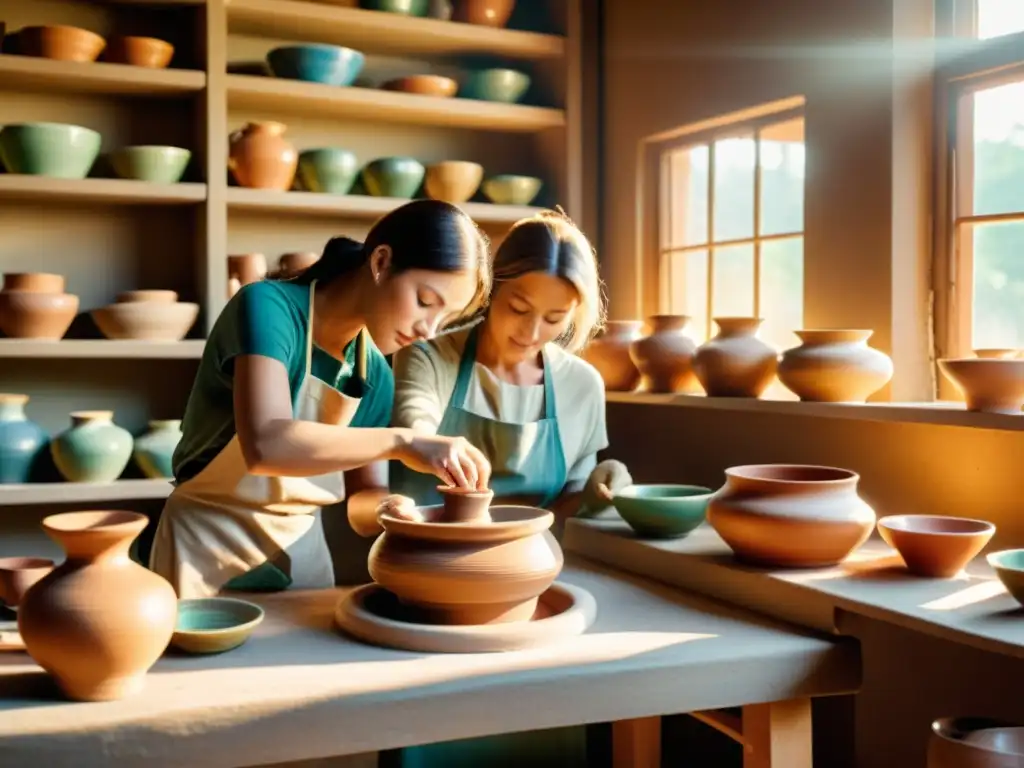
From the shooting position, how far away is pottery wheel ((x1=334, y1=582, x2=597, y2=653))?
1662mm

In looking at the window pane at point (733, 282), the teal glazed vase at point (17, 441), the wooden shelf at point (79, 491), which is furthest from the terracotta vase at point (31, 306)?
the window pane at point (733, 282)

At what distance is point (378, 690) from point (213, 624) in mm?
393

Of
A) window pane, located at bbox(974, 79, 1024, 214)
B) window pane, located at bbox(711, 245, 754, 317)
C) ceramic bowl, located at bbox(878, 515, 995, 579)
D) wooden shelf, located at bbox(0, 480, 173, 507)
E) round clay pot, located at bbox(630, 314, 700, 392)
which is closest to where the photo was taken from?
ceramic bowl, located at bbox(878, 515, 995, 579)

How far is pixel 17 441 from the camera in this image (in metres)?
3.21

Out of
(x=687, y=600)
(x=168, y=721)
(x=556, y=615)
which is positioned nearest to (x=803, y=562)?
(x=687, y=600)

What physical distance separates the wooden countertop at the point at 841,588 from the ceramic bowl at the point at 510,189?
65.9 inches

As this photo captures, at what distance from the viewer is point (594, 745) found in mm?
3016

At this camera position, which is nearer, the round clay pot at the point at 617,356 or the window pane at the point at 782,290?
the window pane at the point at 782,290

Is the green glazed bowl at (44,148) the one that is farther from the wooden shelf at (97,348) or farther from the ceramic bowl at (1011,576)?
the ceramic bowl at (1011,576)

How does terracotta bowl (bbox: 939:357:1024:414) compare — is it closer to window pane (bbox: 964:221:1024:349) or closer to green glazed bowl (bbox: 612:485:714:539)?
window pane (bbox: 964:221:1024:349)

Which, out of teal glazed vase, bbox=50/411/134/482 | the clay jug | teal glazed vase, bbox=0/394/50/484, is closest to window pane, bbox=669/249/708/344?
teal glazed vase, bbox=50/411/134/482

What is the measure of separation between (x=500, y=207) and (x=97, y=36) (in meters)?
1.42

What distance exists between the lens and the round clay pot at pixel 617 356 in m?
3.24

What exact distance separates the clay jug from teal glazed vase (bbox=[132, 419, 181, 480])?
1932mm
